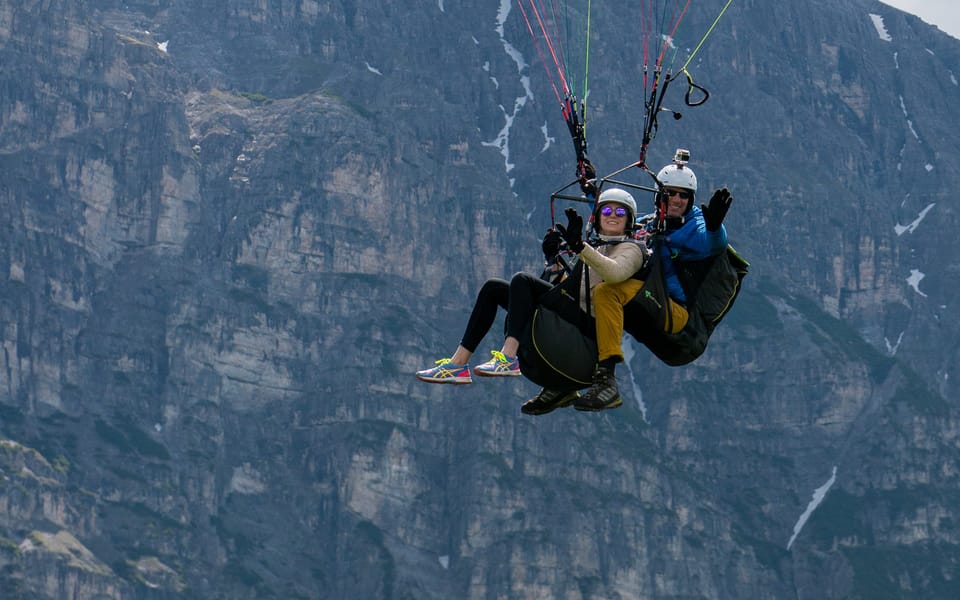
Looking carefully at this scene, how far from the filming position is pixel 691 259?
121ft

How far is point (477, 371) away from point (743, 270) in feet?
18.5

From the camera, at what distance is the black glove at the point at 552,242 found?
34219 millimetres

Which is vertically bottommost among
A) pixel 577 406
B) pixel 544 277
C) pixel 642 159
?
pixel 577 406

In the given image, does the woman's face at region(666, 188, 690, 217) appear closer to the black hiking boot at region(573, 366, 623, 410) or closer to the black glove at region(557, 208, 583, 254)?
the black hiking boot at region(573, 366, 623, 410)

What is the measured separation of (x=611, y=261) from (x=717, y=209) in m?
2.17

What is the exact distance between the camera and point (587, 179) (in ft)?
120

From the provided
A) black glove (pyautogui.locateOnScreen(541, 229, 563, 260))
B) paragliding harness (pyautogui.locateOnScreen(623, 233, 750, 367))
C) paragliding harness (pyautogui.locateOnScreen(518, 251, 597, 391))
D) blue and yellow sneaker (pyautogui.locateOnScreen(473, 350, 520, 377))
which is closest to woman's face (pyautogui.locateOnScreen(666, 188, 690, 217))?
paragliding harness (pyautogui.locateOnScreen(623, 233, 750, 367))

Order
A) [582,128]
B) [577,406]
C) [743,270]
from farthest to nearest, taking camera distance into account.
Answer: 1. [582,128]
2. [743,270]
3. [577,406]

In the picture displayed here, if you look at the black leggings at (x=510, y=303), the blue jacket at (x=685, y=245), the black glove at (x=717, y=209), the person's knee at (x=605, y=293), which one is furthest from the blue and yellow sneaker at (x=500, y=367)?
the black glove at (x=717, y=209)

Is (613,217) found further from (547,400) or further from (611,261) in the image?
(547,400)

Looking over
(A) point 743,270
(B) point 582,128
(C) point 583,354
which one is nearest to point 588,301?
(C) point 583,354

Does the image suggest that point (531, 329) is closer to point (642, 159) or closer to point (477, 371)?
point (477, 371)

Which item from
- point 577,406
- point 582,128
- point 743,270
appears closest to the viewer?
point 577,406

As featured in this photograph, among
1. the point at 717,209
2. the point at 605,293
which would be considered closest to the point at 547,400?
the point at 605,293
